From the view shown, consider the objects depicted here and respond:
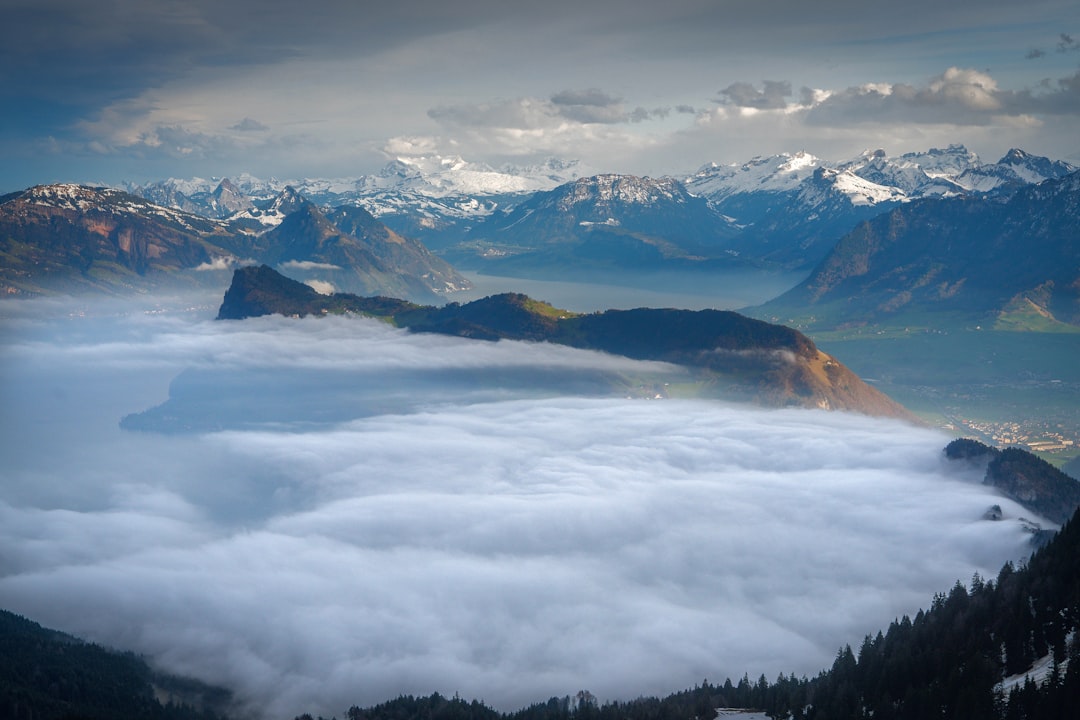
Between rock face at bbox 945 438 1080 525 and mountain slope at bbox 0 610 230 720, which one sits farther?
rock face at bbox 945 438 1080 525

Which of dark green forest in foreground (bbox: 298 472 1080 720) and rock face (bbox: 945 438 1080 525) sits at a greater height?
rock face (bbox: 945 438 1080 525)

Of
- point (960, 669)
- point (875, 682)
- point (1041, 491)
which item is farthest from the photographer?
point (1041, 491)

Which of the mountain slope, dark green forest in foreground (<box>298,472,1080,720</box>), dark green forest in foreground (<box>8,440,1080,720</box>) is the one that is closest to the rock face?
dark green forest in foreground (<box>8,440,1080,720</box>)

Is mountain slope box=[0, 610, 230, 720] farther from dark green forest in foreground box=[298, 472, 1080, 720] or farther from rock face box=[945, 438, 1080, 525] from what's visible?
rock face box=[945, 438, 1080, 525]

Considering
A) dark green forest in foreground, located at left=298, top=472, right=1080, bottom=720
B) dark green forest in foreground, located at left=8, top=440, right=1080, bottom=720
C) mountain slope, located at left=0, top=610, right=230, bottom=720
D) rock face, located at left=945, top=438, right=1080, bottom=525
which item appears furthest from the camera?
rock face, located at left=945, top=438, right=1080, bottom=525

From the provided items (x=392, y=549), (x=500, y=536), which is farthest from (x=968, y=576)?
(x=392, y=549)

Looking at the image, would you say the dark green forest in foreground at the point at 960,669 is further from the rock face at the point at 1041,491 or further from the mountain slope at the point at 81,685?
the rock face at the point at 1041,491

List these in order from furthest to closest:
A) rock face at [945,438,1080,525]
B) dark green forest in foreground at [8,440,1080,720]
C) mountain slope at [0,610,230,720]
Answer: rock face at [945,438,1080,525] → mountain slope at [0,610,230,720] → dark green forest in foreground at [8,440,1080,720]

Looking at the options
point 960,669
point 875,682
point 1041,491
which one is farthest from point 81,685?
point 1041,491

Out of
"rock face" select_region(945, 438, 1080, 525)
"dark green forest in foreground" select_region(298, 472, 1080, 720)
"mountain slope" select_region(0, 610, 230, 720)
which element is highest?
"rock face" select_region(945, 438, 1080, 525)

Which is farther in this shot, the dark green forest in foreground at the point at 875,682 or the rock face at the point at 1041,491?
the rock face at the point at 1041,491

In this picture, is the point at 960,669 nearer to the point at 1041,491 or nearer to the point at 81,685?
the point at 81,685

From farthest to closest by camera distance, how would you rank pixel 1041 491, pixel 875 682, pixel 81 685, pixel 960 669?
pixel 1041 491
pixel 81 685
pixel 875 682
pixel 960 669

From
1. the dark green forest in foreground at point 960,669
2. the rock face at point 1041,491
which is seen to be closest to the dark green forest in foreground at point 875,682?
the dark green forest in foreground at point 960,669
